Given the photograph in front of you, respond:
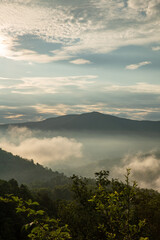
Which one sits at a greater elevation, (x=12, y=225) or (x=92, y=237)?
(x=92, y=237)

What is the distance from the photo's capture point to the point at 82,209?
63.7 feet

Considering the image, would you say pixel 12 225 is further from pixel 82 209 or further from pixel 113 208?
pixel 113 208

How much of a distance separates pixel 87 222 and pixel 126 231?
28.8 ft

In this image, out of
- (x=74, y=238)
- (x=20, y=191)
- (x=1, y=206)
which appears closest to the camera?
(x=74, y=238)

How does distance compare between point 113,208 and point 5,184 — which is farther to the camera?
point 5,184

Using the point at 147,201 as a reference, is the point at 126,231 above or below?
above

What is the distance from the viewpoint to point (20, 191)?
10350cm

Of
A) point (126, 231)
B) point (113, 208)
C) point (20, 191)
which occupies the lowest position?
point (20, 191)

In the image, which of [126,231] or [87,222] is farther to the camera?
[87,222]

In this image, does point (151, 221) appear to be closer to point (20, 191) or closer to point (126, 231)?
point (126, 231)

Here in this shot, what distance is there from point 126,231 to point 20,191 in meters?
101

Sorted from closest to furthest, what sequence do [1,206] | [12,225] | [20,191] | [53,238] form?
[53,238]
[12,225]
[1,206]
[20,191]

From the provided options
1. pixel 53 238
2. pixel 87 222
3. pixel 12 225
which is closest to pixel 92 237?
pixel 87 222

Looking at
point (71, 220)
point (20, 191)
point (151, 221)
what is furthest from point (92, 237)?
point (20, 191)
